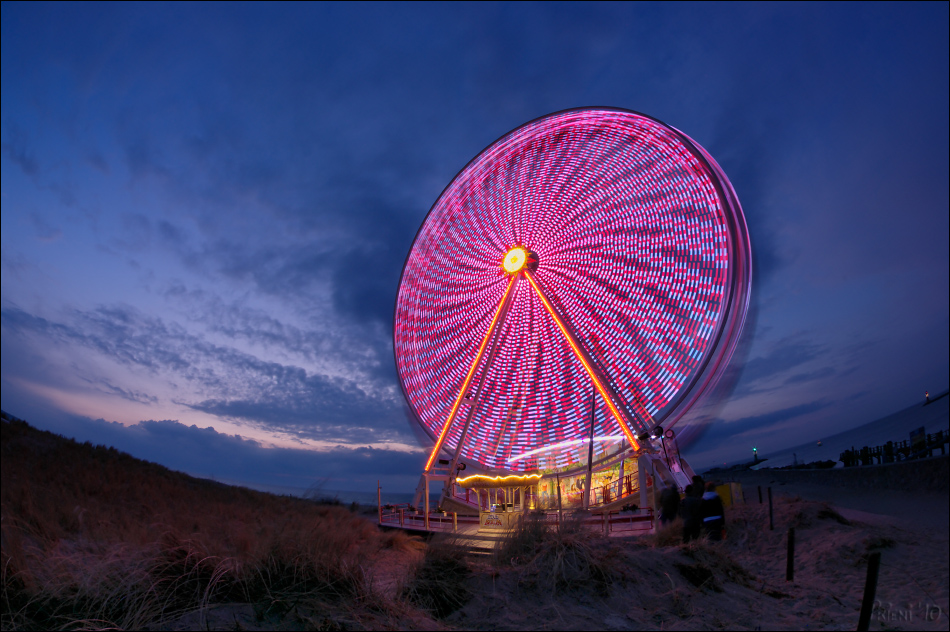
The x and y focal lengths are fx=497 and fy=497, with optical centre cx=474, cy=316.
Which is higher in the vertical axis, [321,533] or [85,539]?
[321,533]

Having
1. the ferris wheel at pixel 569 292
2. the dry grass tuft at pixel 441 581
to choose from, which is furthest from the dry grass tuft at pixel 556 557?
the ferris wheel at pixel 569 292

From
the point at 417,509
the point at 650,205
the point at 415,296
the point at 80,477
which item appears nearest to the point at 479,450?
the point at 417,509

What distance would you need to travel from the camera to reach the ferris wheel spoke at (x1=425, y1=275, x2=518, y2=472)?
16.1 meters

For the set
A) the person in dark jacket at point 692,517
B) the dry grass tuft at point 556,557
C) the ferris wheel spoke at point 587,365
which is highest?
the ferris wheel spoke at point 587,365

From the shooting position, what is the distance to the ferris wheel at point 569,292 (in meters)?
11.9

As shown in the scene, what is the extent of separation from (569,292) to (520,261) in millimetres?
1817

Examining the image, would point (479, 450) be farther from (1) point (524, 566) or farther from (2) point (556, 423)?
(1) point (524, 566)

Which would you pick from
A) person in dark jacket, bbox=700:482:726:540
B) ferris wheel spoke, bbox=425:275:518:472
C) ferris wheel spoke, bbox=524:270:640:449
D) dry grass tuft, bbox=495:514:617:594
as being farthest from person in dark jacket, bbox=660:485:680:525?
ferris wheel spoke, bbox=425:275:518:472

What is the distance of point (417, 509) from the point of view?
58.2ft

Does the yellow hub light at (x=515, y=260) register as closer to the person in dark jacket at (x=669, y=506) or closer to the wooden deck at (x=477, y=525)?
the wooden deck at (x=477, y=525)

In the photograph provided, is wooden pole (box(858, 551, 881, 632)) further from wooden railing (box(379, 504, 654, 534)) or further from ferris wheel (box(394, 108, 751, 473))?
ferris wheel (box(394, 108, 751, 473))

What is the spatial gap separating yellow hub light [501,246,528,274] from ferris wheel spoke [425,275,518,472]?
0.90ft

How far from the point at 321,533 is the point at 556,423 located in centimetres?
1296

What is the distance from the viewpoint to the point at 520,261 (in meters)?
15.7
